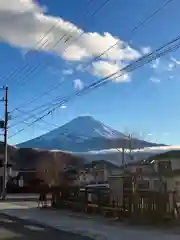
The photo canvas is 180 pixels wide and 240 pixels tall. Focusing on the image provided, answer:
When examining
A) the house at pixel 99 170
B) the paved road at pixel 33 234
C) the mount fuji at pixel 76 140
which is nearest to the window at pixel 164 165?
the house at pixel 99 170

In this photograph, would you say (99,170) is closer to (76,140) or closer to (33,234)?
(33,234)

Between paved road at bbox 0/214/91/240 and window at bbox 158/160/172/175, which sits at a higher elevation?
window at bbox 158/160/172/175

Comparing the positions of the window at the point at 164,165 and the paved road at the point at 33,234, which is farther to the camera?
the window at the point at 164,165

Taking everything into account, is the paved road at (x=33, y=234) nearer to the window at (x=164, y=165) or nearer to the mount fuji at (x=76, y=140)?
the window at (x=164, y=165)

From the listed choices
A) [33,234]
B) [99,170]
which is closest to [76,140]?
[99,170]

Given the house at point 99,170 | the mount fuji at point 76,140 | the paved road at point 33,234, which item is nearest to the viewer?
the paved road at point 33,234

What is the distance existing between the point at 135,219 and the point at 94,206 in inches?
212

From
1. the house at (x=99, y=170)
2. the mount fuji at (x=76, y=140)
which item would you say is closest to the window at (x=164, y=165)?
the house at (x=99, y=170)

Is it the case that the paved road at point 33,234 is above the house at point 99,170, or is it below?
below

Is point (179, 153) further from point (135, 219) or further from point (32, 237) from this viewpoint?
point (32, 237)

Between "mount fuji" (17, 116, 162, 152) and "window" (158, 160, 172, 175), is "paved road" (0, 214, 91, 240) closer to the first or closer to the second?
"window" (158, 160, 172, 175)

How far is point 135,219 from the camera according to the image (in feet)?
68.7

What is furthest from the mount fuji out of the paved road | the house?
the paved road

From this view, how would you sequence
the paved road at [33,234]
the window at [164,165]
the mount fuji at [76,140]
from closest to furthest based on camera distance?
the paved road at [33,234] < the window at [164,165] < the mount fuji at [76,140]
